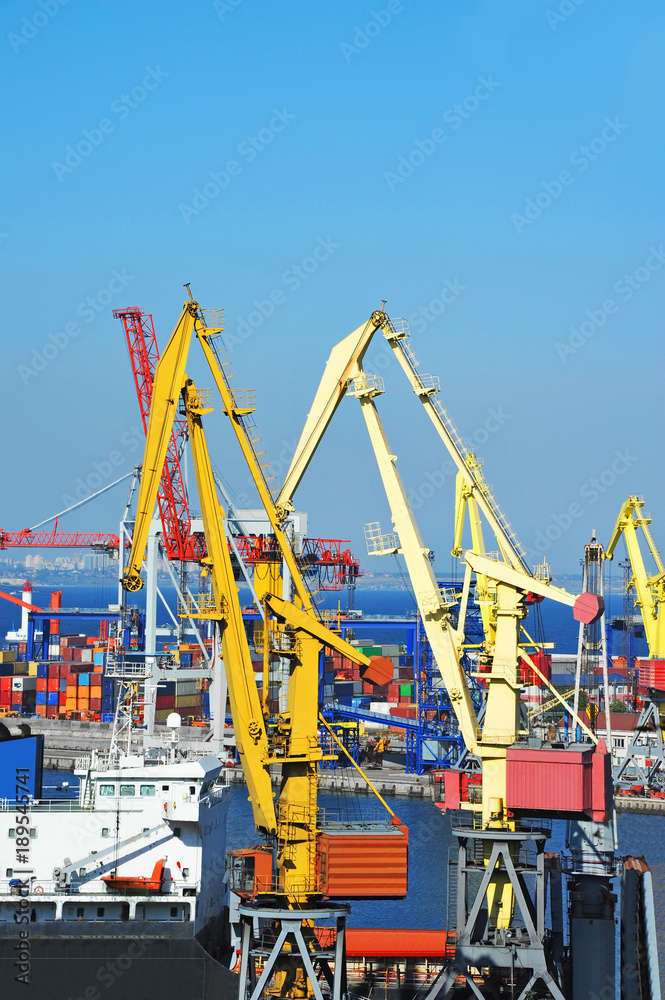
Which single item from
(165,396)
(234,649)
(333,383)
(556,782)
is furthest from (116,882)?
(333,383)

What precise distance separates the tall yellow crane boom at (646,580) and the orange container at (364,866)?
23611 mm

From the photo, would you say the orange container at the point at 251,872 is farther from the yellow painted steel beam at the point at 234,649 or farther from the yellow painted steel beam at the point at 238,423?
the yellow painted steel beam at the point at 238,423

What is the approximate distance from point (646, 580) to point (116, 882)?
82.6 feet

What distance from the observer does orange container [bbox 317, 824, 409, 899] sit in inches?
977

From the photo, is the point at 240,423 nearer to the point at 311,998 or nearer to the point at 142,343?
the point at 311,998

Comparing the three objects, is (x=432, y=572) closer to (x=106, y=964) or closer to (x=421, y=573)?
(x=421, y=573)

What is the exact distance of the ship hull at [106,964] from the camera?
28062mm

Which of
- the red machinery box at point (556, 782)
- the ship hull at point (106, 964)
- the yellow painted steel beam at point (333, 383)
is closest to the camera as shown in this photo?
the red machinery box at point (556, 782)

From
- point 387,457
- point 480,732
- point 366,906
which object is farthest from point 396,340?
point 366,906

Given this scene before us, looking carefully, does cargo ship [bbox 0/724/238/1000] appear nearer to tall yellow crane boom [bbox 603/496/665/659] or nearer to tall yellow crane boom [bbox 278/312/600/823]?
tall yellow crane boom [bbox 278/312/600/823]

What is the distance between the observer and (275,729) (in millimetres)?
26891

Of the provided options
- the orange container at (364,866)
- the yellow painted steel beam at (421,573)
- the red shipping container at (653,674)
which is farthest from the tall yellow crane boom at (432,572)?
the red shipping container at (653,674)

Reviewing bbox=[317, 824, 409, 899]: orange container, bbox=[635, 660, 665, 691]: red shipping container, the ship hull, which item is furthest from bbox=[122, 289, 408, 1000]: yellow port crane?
bbox=[635, 660, 665, 691]: red shipping container

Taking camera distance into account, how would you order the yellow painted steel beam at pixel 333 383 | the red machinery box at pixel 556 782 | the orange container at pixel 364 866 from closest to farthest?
the orange container at pixel 364 866 < the red machinery box at pixel 556 782 < the yellow painted steel beam at pixel 333 383
